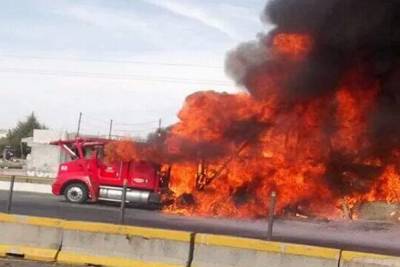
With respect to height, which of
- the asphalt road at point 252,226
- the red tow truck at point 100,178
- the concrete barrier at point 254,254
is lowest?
the asphalt road at point 252,226

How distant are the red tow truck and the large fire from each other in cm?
39

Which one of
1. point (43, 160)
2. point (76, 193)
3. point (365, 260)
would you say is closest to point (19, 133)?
point (43, 160)

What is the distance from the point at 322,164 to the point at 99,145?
6.86m

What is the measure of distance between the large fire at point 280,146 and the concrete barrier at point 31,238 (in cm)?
914

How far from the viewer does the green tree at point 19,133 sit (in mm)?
76750

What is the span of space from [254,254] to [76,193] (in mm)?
12173

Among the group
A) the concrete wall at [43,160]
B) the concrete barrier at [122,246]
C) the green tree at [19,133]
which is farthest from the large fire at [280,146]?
the green tree at [19,133]

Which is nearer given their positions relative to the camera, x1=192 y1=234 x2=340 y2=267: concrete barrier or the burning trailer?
→ x1=192 y1=234 x2=340 y2=267: concrete barrier

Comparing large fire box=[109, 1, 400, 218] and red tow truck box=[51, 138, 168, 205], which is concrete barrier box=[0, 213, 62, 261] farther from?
red tow truck box=[51, 138, 168, 205]

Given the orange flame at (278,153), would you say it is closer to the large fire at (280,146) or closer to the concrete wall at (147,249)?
the large fire at (280,146)

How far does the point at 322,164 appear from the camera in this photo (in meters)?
18.5

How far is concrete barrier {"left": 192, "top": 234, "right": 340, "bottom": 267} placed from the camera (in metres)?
7.94

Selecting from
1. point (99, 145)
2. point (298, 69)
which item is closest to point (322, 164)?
point (298, 69)

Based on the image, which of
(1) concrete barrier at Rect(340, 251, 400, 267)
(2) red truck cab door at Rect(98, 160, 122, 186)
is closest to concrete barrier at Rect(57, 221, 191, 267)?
(1) concrete barrier at Rect(340, 251, 400, 267)
